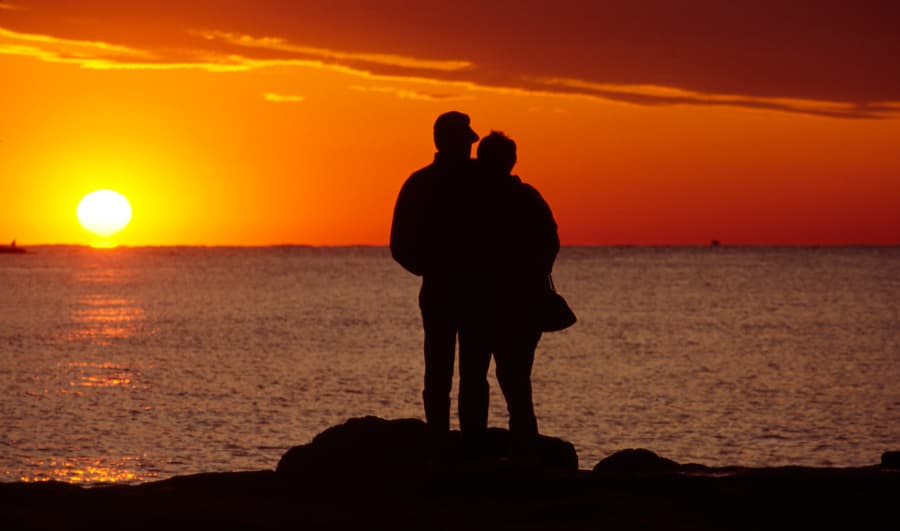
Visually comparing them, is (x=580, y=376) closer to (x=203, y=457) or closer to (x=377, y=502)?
(x=203, y=457)

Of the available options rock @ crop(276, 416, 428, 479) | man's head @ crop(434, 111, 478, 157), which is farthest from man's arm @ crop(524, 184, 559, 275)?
rock @ crop(276, 416, 428, 479)

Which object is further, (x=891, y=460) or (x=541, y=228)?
(x=891, y=460)

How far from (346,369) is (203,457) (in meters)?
18.0

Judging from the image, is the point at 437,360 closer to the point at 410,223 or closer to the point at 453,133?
the point at 410,223

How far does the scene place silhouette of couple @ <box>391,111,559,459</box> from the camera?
893 cm

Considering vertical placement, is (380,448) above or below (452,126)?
below

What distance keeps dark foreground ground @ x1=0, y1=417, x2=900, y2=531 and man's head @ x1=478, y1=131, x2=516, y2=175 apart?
216cm

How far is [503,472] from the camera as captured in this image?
8891 millimetres

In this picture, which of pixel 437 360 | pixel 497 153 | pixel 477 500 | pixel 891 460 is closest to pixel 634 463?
pixel 891 460

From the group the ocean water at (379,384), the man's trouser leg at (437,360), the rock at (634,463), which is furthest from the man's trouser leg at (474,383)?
the ocean water at (379,384)

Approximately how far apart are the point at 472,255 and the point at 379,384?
30.0 metres

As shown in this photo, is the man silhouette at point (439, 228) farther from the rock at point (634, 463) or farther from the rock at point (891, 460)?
the rock at point (891, 460)

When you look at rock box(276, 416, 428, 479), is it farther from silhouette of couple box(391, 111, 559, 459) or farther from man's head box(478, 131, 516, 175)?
man's head box(478, 131, 516, 175)

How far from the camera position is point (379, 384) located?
38.7 m
